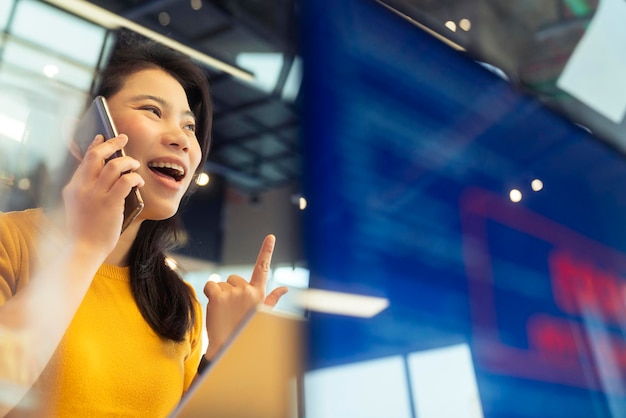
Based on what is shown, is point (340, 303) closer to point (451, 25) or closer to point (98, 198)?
point (98, 198)

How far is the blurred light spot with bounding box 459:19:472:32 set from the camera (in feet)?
5.37

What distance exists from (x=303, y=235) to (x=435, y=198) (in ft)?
2.34

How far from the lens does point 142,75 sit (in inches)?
29.4

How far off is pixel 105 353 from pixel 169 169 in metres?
0.25

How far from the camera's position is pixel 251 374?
338 millimetres

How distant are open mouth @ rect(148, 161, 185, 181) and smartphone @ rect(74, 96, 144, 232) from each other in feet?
0.27

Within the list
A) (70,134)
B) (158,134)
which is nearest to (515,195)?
(158,134)

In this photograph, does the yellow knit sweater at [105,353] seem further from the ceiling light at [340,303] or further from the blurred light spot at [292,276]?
the ceiling light at [340,303]

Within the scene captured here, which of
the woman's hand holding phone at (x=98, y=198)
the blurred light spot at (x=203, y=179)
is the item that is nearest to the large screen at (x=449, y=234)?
the blurred light spot at (x=203, y=179)

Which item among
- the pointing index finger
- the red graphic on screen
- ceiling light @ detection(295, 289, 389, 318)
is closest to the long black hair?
the pointing index finger

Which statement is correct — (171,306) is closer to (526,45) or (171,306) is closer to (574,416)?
(574,416)

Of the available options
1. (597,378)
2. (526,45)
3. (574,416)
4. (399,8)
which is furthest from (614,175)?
(399,8)

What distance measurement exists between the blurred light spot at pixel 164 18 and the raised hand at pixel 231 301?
0.43 m

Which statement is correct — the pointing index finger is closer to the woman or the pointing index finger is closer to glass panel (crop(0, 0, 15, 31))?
the woman
